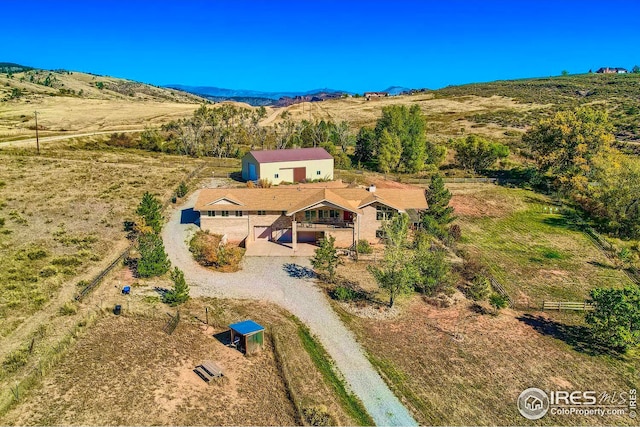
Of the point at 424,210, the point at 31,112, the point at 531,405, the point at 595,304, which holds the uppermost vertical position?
the point at 31,112

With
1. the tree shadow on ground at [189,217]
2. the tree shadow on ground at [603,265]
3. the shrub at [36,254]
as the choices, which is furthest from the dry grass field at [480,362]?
the shrub at [36,254]

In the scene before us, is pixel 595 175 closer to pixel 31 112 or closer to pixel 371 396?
pixel 371 396

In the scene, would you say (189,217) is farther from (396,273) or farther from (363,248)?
(396,273)

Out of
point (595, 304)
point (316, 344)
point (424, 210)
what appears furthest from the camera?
point (424, 210)

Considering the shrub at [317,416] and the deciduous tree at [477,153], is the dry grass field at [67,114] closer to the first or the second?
the deciduous tree at [477,153]

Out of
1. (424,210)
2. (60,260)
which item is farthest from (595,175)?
(60,260)

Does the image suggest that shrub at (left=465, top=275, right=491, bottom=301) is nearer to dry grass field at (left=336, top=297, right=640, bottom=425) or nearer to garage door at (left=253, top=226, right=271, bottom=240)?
dry grass field at (left=336, top=297, right=640, bottom=425)
